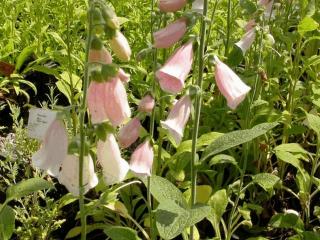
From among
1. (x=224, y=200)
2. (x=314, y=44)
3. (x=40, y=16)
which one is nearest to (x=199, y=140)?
(x=224, y=200)

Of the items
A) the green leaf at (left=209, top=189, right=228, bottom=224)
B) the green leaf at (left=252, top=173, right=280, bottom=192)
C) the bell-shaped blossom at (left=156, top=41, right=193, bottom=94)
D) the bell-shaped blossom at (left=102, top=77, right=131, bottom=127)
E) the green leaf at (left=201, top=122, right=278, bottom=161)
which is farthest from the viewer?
the green leaf at (left=209, top=189, right=228, bottom=224)

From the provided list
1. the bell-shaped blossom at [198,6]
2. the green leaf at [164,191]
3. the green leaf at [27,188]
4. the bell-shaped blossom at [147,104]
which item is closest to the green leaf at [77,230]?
the green leaf at [164,191]

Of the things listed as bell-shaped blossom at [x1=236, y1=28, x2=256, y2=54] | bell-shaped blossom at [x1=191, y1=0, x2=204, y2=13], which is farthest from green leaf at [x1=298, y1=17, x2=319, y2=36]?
bell-shaped blossom at [x1=191, y1=0, x2=204, y2=13]

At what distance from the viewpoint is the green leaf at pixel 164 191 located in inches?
70.6

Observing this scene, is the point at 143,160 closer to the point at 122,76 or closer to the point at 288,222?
the point at 122,76

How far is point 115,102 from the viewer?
1378 millimetres

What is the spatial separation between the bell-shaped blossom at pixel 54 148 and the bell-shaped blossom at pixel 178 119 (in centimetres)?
26

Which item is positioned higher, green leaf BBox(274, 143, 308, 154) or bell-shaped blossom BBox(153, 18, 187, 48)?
bell-shaped blossom BBox(153, 18, 187, 48)

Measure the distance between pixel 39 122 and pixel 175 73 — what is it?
0.53m

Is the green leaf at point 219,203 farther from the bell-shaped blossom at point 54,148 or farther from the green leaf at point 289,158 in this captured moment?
the bell-shaped blossom at point 54,148

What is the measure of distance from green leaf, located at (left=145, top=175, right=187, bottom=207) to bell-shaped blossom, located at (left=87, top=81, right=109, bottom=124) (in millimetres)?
457

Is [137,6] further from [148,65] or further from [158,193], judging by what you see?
[158,193]

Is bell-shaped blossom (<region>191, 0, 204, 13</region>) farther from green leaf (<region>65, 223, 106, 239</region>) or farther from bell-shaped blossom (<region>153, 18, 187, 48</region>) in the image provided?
green leaf (<region>65, 223, 106, 239</region>)

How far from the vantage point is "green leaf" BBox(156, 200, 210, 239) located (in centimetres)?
157
